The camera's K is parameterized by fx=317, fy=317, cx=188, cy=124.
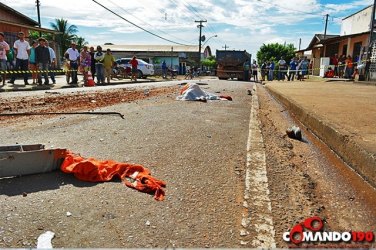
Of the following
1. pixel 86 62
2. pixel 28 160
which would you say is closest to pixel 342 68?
pixel 86 62

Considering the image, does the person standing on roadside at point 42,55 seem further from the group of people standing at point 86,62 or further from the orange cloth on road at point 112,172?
the orange cloth on road at point 112,172

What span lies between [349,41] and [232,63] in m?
9.55

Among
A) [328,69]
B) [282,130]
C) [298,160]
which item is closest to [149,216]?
[298,160]

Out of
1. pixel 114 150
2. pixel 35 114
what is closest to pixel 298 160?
Result: pixel 114 150

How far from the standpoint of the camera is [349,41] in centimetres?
2531

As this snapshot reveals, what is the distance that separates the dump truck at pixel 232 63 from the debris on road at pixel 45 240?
24255 mm

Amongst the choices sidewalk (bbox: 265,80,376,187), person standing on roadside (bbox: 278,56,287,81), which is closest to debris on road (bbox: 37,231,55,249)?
sidewalk (bbox: 265,80,376,187)

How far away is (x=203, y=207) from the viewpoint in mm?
2271

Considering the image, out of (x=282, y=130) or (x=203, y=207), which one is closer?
(x=203, y=207)

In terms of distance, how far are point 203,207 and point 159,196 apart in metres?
0.36

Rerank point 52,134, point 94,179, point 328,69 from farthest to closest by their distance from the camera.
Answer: point 328,69 < point 52,134 < point 94,179

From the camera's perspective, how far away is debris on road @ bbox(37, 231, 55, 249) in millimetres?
1768

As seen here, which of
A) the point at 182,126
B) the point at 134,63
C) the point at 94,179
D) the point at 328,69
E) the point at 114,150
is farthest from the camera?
the point at 328,69

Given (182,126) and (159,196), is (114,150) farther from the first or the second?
(182,126)
